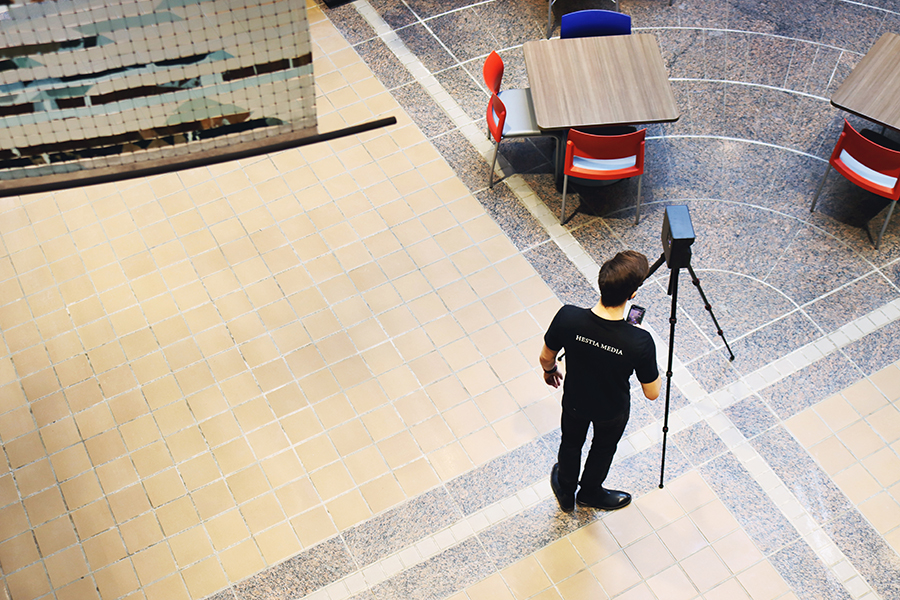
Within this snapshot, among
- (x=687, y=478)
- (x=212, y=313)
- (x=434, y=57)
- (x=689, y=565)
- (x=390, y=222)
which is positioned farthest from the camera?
(x=434, y=57)

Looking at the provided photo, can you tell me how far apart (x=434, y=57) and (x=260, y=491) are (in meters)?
3.99

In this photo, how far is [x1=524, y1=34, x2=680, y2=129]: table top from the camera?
5.31 metres

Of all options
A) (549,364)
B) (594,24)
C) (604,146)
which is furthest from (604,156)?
(549,364)

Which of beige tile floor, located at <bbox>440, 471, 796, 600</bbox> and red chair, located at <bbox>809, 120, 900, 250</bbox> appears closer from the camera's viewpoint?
beige tile floor, located at <bbox>440, 471, 796, 600</bbox>

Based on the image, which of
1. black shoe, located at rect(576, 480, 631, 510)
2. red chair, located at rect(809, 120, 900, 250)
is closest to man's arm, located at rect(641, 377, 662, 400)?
black shoe, located at rect(576, 480, 631, 510)

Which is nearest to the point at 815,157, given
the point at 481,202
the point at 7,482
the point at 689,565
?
the point at 481,202

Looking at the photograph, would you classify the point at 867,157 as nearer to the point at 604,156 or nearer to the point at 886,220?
the point at 886,220

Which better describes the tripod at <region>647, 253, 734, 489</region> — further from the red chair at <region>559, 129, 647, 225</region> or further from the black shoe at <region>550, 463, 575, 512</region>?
the red chair at <region>559, 129, 647, 225</region>

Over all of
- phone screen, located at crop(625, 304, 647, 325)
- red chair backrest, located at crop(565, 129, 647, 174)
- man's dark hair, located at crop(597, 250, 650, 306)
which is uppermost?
man's dark hair, located at crop(597, 250, 650, 306)

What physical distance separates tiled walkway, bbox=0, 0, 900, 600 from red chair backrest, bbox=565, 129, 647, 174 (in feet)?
1.88

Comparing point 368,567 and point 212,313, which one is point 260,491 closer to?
point 368,567

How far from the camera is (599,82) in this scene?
552 centimetres

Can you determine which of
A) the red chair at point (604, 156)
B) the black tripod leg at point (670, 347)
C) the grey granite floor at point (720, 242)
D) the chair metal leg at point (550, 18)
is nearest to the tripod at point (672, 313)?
the black tripod leg at point (670, 347)

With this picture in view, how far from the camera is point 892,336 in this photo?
5.04m
